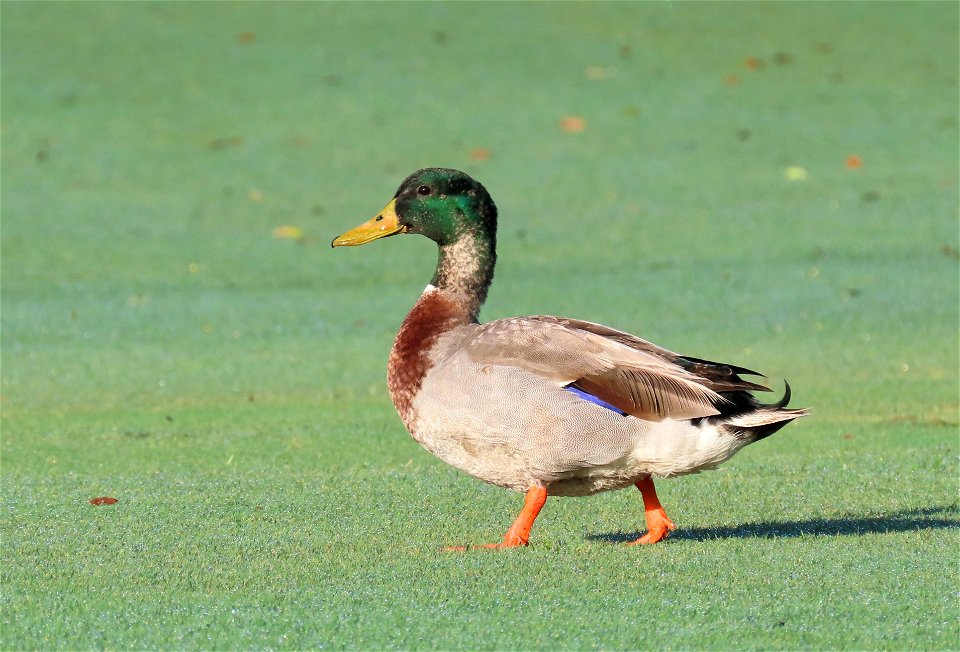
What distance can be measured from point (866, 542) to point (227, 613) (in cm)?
228

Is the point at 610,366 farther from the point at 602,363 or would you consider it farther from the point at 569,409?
the point at 569,409

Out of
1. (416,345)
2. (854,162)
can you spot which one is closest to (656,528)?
(416,345)

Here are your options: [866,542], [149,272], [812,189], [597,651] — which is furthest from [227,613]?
[812,189]

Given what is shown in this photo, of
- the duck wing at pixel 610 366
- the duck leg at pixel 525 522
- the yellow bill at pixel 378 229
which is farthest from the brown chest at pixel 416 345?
the duck leg at pixel 525 522

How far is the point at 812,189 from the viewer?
45.8ft

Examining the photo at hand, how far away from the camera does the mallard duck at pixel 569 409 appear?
5.16m

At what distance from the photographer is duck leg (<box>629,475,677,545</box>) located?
5477 mm

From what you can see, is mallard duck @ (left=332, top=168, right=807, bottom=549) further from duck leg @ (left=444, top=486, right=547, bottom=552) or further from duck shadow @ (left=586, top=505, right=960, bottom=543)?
duck shadow @ (left=586, top=505, right=960, bottom=543)

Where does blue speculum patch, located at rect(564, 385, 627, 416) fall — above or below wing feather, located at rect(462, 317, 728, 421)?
below

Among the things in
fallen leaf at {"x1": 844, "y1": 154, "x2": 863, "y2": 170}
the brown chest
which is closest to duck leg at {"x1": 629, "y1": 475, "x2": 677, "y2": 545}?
the brown chest

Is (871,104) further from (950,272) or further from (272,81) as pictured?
(272,81)

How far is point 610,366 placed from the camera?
5309 millimetres

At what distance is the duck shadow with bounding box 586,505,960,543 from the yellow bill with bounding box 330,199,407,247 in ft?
4.84

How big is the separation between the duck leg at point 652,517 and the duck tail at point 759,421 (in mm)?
450
